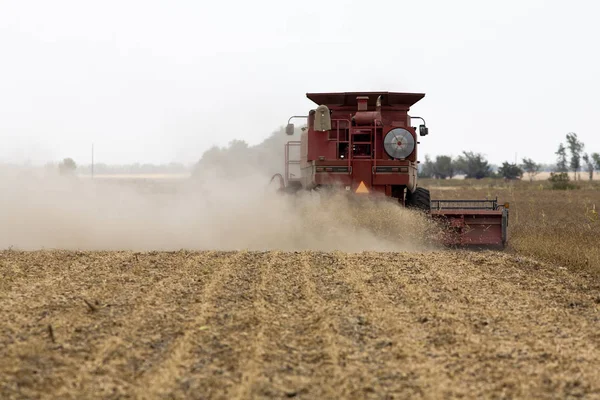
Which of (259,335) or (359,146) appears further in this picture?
(359,146)

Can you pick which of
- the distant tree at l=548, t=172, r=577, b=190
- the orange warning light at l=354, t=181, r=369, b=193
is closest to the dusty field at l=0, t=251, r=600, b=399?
the orange warning light at l=354, t=181, r=369, b=193

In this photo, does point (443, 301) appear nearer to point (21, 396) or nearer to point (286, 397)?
point (286, 397)

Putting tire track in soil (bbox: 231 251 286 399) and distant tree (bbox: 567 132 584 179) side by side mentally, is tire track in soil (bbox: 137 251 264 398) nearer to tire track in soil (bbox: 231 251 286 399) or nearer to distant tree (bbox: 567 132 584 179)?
tire track in soil (bbox: 231 251 286 399)

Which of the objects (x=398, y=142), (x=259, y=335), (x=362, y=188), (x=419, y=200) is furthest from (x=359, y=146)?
(x=259, y=335)

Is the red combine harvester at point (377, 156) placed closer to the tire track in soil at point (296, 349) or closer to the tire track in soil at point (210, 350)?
the tire track in soil at point (296, 349)

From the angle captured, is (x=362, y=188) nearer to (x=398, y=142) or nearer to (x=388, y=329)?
(x=398, y=142)

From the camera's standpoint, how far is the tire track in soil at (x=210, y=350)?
15.4ft

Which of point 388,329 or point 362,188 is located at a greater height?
point 362,188

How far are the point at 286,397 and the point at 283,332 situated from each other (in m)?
1.61

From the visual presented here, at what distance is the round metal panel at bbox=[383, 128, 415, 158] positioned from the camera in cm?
1423

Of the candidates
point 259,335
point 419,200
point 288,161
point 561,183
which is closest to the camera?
point 259,335

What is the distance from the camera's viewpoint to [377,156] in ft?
47.4

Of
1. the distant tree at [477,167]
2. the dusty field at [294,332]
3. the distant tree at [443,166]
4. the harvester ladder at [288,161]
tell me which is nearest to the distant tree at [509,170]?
the distant tree at [477,167]

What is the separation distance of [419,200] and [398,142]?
1340mm
